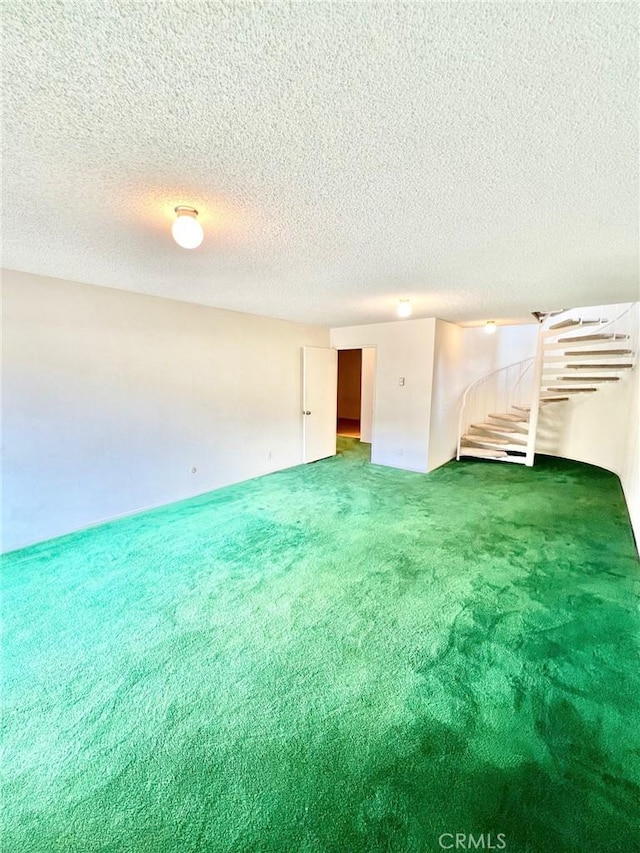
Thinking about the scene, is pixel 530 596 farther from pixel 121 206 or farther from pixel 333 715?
pixel 121 206

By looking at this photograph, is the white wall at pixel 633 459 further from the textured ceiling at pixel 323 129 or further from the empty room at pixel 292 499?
the textured ceiling at pixel 323 129

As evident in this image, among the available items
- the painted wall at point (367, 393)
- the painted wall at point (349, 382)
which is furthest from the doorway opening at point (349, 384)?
the painted wall at point (367, 393)

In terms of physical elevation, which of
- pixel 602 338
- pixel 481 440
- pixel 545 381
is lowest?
pixel 481 440

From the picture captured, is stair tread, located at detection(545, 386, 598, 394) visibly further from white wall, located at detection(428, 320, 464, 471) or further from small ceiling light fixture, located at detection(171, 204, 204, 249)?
small ceiling light fixture, located at detection(171, 204, 204, 249)

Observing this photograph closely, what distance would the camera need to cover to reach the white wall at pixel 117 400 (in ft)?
9.80

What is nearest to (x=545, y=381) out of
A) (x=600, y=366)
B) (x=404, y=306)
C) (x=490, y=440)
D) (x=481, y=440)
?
(x=600, y=366)

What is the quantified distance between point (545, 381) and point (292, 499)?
15.9ft

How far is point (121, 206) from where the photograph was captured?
5.69 feet

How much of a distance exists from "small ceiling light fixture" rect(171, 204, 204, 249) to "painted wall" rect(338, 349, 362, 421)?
310 inches

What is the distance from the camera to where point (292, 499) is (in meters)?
4.20

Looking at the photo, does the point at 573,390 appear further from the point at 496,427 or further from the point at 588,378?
the point at 496,427

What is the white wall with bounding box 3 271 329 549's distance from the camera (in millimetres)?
2986

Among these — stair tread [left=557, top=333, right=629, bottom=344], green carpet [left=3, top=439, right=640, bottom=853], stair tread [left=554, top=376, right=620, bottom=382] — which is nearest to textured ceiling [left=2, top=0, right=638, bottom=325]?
green carpet [left=3, top=439, right=640, bottom=853]

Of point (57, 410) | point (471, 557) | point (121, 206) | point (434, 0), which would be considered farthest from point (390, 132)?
point (57, 410)
